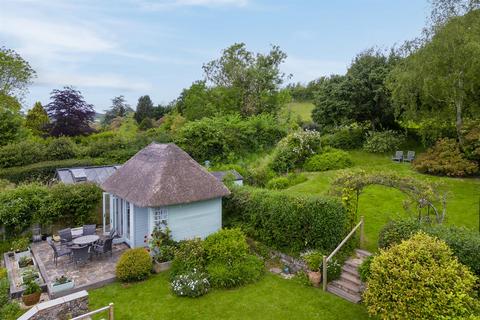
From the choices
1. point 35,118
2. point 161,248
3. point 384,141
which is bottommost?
point 161,248

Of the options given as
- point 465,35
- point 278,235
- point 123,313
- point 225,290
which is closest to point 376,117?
point 465,35

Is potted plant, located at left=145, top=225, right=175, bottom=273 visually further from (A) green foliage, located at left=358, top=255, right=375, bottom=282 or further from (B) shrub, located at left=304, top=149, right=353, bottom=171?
(B) shrub, located at left=304, top=149, right=353, bottom=171

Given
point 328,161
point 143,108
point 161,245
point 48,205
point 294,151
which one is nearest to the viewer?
point 161,245

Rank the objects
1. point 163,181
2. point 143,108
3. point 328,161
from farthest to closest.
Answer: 1. point 143,108
2. point 328,161
3. point 163,181

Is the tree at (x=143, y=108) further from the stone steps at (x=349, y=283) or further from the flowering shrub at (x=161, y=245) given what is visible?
the stone steps at (x=349, y=283)

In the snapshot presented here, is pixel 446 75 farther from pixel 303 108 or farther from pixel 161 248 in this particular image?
pixel 303 108

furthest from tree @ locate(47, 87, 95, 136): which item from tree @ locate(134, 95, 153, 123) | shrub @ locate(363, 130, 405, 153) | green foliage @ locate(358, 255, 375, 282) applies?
tree @ locate(134, 95, 153, 123)

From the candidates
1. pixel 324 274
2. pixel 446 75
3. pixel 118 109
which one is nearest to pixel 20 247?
pixel 324 274
